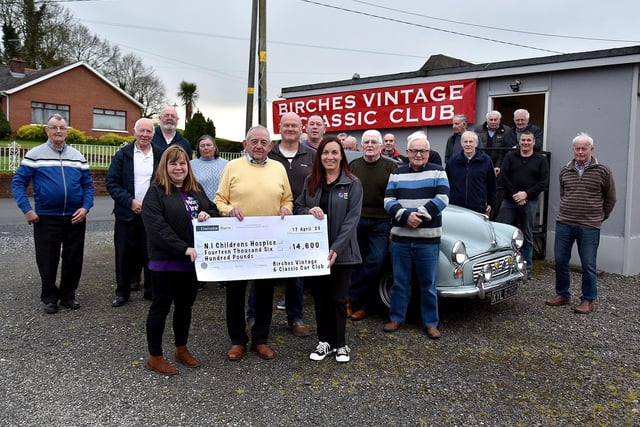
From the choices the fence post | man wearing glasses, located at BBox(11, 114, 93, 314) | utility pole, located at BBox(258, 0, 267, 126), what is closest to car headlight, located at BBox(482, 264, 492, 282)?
man wearing glasses, located at BBox(11, 114, 93, 314)

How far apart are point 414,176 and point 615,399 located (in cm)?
239

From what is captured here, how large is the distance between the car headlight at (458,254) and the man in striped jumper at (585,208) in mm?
1749

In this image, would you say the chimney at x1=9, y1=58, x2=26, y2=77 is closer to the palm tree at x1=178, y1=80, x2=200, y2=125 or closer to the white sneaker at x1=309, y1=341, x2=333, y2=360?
the palm tree at x1=178, y1=80, x2=200, y2=125

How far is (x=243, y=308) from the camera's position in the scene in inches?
169

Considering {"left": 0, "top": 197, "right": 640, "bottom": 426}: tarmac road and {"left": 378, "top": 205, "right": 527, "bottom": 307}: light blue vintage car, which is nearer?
{"left": 0, "top": 197, "right": 640, "bottom": 426}: tarmac road

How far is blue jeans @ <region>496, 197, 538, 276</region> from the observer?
7.50 m

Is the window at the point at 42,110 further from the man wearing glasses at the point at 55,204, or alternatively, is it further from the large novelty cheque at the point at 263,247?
the large novelty cheque at the point at 263,247

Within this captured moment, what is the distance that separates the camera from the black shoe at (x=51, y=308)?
216 inches

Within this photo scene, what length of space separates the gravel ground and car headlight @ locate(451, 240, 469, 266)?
0.73 m

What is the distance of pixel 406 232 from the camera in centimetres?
489

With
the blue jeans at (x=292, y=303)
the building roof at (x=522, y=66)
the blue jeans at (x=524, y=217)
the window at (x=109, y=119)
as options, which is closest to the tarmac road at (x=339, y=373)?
the blue jeans at (x=292, y=303)


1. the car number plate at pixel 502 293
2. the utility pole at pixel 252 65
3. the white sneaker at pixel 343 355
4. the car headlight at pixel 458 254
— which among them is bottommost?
the white sneaker at pixel 343 355

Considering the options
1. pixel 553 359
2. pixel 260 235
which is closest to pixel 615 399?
pixel 553 359

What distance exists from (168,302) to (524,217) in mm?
5510
